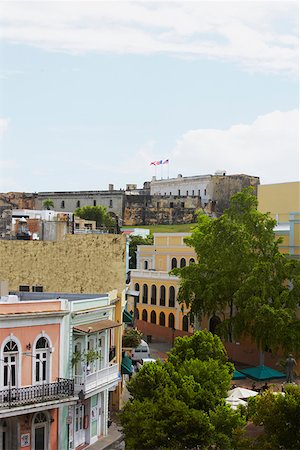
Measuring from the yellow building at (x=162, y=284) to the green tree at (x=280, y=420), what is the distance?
27.7m

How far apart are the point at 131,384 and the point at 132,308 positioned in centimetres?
3072

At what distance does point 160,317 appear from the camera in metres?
50.1

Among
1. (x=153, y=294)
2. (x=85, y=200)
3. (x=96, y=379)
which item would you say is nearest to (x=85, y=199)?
(x=85, y=200)

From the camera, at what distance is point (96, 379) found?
78.2 feet

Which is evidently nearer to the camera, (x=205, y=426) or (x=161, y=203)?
(x=205, y=426)

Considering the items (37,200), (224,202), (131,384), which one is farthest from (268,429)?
(37,200)

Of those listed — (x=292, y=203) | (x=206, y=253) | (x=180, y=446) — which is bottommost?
(x=180, y=446)

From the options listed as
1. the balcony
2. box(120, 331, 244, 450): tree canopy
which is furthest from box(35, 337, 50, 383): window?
box(120, 331, 244, 450): tree canopy

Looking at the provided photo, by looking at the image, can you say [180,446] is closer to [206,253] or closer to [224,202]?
[206,253]

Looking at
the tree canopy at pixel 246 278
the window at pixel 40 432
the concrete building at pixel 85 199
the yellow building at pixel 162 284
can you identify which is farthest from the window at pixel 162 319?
the concrete building at pixel 85 199

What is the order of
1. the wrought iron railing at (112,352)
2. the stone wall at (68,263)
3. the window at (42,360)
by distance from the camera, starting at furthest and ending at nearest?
the stone wall at (68,263), the wrought iron railing at (112,352), the window at (42,360)

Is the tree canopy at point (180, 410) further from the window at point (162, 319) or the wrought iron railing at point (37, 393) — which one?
the window at point (162, 319)

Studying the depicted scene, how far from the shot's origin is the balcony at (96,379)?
74.9 ft

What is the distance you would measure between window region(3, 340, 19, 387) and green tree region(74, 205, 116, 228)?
240 feet
